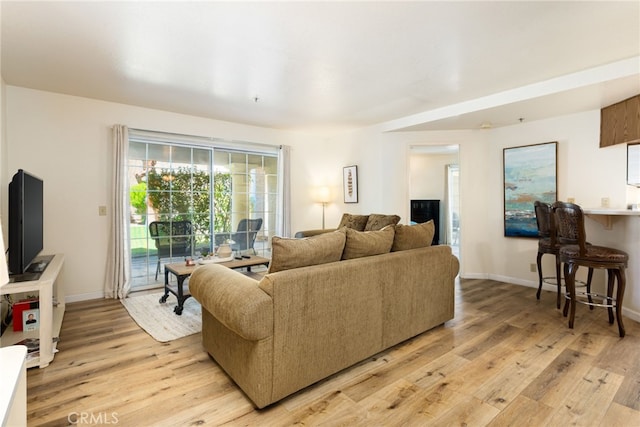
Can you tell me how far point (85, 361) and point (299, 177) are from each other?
157 inches

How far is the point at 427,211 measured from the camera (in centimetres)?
712

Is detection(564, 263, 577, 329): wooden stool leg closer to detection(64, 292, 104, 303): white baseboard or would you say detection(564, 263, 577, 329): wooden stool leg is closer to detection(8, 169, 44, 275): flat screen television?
detection(8, 169, 44, 275): flat screen television

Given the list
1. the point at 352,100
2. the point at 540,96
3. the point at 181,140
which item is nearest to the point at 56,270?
the point at 181,140

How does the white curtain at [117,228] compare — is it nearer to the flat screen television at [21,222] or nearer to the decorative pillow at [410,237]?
the flat screen television at [21,222]

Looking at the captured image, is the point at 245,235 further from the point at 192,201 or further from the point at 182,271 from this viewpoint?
the point at 182,271

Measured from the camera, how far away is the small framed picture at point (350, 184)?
17.6 ft

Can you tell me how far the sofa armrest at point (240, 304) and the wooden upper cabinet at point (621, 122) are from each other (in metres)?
3.93

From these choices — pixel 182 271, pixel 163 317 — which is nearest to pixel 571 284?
pixel 182 271

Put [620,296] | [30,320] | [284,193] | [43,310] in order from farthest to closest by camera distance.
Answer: [284,193] → [620,296] → [30,320] → [43,310]

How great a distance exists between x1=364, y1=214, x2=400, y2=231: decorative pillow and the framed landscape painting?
5.34ft

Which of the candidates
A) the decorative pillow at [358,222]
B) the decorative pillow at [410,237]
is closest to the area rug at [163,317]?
the decorative pillow at [410,237]

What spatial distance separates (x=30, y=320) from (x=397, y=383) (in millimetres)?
2883

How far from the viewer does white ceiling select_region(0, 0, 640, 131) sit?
2.03 meters

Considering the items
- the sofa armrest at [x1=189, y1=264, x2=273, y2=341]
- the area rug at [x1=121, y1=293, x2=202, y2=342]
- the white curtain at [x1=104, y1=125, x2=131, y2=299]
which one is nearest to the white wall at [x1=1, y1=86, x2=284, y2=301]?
the white curtain at [x1=104, y1=125, x2=131, y2=299]
